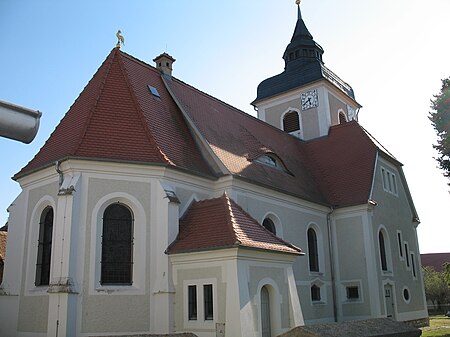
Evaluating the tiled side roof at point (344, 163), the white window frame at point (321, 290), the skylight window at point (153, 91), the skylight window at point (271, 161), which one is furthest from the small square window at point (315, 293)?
the skylight window at point (153, 91)

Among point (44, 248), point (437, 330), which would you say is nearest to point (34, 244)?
point (44, 248)

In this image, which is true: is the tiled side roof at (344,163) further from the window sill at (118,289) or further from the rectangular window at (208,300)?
the window sill at (118,289)

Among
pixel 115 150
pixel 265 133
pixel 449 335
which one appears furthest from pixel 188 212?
pixel 449 335

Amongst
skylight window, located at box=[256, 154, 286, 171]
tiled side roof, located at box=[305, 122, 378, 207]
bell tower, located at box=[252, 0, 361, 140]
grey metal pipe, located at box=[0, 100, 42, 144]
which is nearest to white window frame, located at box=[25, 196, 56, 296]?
skylight window, located at box=[256, 154, 286, 171]

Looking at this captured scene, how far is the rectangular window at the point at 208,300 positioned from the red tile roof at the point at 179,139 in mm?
3949

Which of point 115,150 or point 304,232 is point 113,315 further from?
point 304,232

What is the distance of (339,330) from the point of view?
10844 mm

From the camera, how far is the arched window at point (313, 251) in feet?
67.9

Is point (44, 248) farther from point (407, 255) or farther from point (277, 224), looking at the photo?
point (407, 255)

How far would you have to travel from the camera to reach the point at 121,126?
15.6 m

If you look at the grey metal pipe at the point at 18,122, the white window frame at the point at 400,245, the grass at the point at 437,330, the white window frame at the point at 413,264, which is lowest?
the grass at the point at 437,330

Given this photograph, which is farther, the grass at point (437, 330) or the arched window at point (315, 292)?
the arched window at point (315, 292)

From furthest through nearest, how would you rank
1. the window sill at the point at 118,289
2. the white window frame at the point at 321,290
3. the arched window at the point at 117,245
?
the white window frame at the point at 321,290
the arched window at the point at 117,245
the window sill at the point at 118,289

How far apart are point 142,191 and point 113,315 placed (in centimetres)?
369
